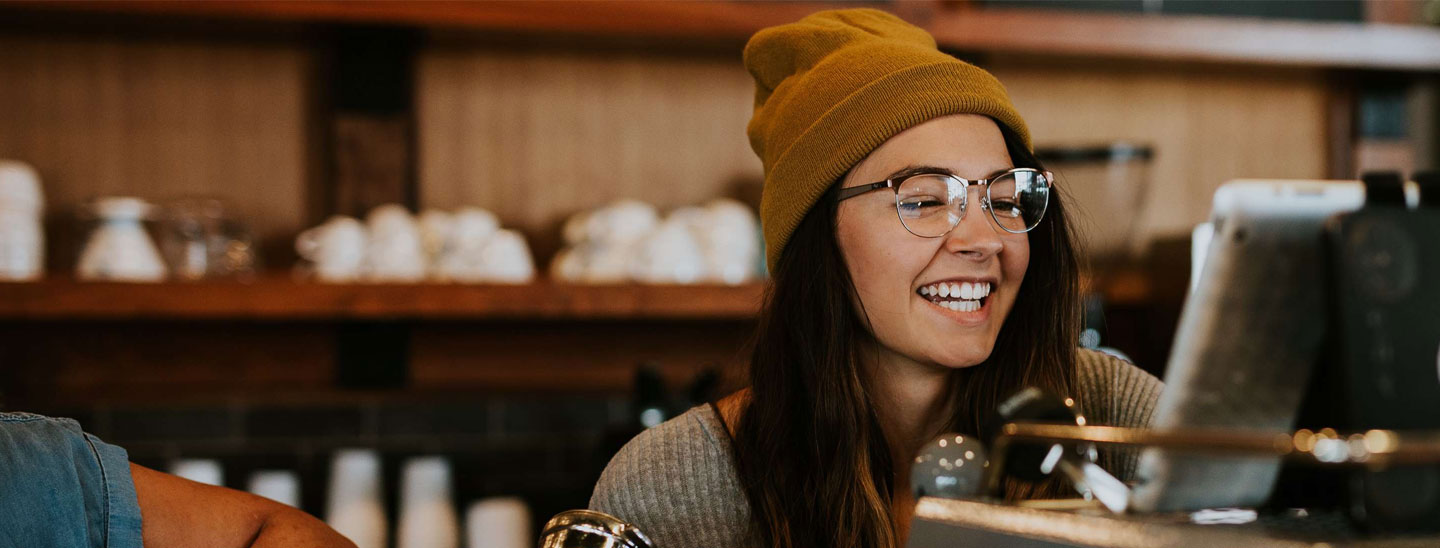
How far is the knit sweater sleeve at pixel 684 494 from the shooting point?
1.21m

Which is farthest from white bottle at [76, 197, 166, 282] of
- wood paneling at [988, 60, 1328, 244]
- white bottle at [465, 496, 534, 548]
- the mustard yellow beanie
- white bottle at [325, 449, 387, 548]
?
wood paneling at [988, 60, 1328, 244]

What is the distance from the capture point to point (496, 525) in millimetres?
1895

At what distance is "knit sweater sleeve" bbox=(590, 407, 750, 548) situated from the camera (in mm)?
1213

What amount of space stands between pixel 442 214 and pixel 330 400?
1.32ft

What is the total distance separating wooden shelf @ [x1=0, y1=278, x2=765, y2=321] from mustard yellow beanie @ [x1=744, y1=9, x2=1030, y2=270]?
1.84ft

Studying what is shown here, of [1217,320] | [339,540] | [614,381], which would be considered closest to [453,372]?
[614,381]

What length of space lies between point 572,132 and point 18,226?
912mm

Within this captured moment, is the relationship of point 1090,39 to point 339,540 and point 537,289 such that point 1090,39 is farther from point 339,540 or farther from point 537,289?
point 339,540

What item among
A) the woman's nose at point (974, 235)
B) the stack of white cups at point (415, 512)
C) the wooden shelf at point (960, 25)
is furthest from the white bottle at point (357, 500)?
the woman's nose at point (974, 235)

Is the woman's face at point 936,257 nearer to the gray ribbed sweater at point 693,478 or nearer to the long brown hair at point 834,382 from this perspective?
the long brown hair at point 834,382

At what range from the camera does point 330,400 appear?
2150 millimetres

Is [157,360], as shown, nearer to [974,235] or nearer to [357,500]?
[357,500]

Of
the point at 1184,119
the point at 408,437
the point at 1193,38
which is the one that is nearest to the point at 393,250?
the point at 408,437

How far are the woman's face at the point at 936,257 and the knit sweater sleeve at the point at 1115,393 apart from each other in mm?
168
